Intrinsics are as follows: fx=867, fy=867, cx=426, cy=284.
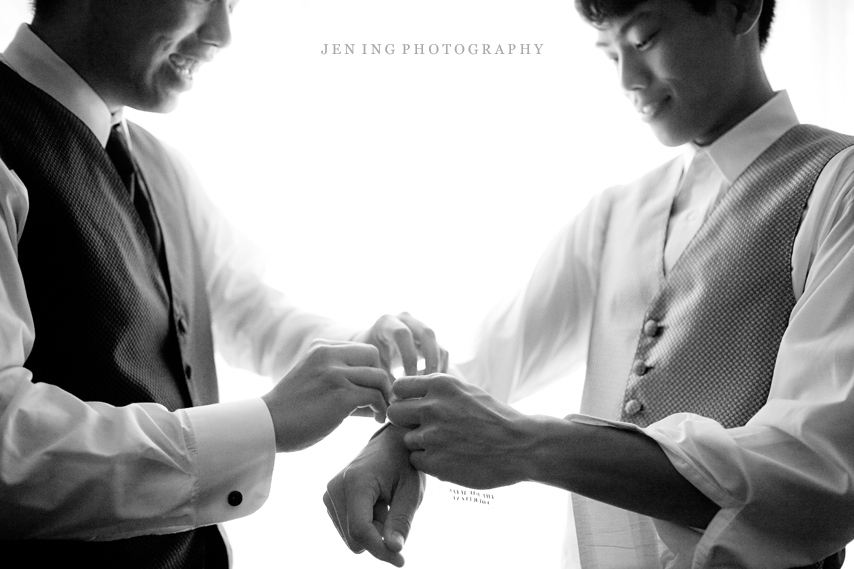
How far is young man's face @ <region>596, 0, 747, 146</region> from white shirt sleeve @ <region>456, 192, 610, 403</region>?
0.79 feet

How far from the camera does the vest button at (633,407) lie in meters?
1.36

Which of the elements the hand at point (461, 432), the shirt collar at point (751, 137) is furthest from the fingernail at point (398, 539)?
the shirt collar at point (751, 137)

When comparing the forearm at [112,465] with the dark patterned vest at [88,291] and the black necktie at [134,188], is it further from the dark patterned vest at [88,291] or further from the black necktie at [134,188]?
the black necktie at [134,188]

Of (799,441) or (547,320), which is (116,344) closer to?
(547,320)

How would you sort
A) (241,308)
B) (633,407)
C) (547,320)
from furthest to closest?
(241,308) → (547,320) → (633,407)

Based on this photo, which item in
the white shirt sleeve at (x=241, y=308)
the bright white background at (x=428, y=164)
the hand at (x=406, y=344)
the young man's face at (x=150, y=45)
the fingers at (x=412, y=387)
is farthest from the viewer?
the bright white background at (x=428, y=164)

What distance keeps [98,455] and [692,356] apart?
0.86m

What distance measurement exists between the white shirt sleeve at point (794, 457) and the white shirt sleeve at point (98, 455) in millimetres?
619

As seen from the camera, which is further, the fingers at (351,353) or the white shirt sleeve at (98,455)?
the fingers at (351,353)

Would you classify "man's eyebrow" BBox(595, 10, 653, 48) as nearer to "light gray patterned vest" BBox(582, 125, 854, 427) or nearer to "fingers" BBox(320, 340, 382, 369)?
"light gray patterned vest" BBox(582, 125, 854, 427)

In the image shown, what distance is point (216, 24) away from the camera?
4.98 ft

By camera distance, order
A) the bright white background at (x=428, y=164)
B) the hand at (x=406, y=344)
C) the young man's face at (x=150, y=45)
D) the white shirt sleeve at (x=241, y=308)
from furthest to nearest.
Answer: the bright white background at (x=428, y=164)
the white shirt sleeve at (x=241, y=308)
the hand at (x=406, y=344)
the young man's face at (x=150, y=45)

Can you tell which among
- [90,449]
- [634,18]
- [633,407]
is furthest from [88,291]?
[634,18]

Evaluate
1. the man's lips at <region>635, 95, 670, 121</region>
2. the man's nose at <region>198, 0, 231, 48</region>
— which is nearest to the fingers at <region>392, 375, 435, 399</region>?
the man's lips at <region>635, 95, 670, 121</region>
